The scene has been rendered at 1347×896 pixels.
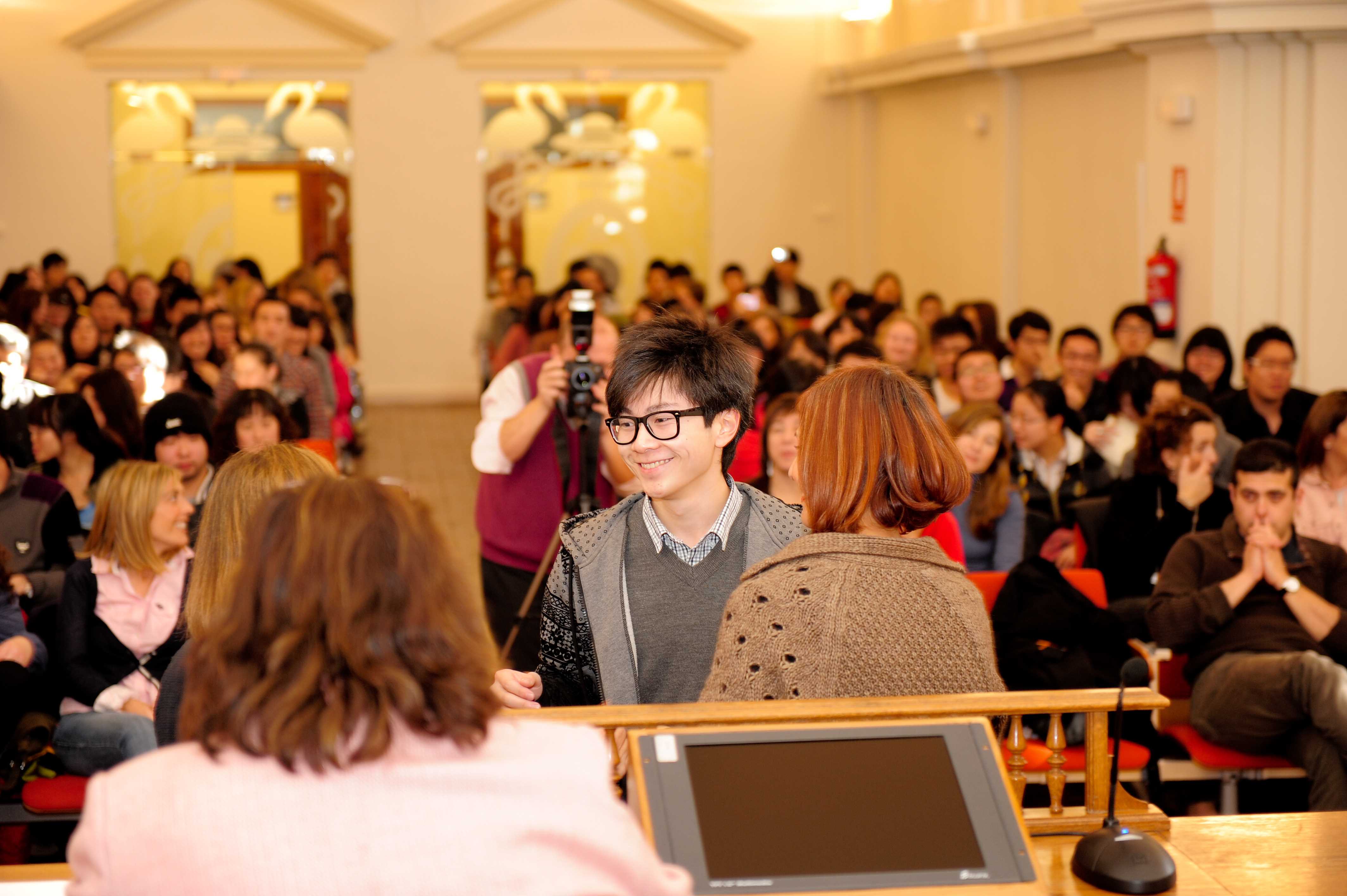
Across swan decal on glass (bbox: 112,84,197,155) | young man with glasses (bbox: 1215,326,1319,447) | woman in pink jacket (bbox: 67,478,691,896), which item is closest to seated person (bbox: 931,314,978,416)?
young man with glasses (bbox: 1215,326,1319,447)

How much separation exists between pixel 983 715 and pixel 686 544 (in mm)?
688

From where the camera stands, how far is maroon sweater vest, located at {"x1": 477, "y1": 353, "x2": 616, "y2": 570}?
14.7 ft

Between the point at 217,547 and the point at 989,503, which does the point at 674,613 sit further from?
the point at 989,503

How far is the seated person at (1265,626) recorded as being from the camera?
4082mm

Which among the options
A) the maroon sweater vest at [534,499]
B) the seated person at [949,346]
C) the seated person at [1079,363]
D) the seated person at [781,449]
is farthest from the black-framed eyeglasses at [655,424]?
the seated person at [1079,363]

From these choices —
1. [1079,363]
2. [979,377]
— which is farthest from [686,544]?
[1079,363]

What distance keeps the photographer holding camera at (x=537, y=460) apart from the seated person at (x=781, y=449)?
0.48m

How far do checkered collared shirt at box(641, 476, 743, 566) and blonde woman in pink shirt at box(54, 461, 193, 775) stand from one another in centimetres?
189

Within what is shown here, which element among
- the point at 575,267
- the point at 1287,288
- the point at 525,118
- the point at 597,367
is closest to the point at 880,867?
the point at 597,367

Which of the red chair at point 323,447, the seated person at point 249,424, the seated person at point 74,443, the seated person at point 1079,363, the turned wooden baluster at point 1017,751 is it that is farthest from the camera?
the seated person at point 1079,363

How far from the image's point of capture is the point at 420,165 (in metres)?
15.1

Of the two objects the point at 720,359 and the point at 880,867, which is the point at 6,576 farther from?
the point at 880,867

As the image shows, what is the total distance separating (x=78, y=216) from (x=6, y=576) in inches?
464

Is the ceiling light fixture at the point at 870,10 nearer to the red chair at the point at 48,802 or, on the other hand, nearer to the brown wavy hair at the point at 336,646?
the red chair at the point at 48,802
